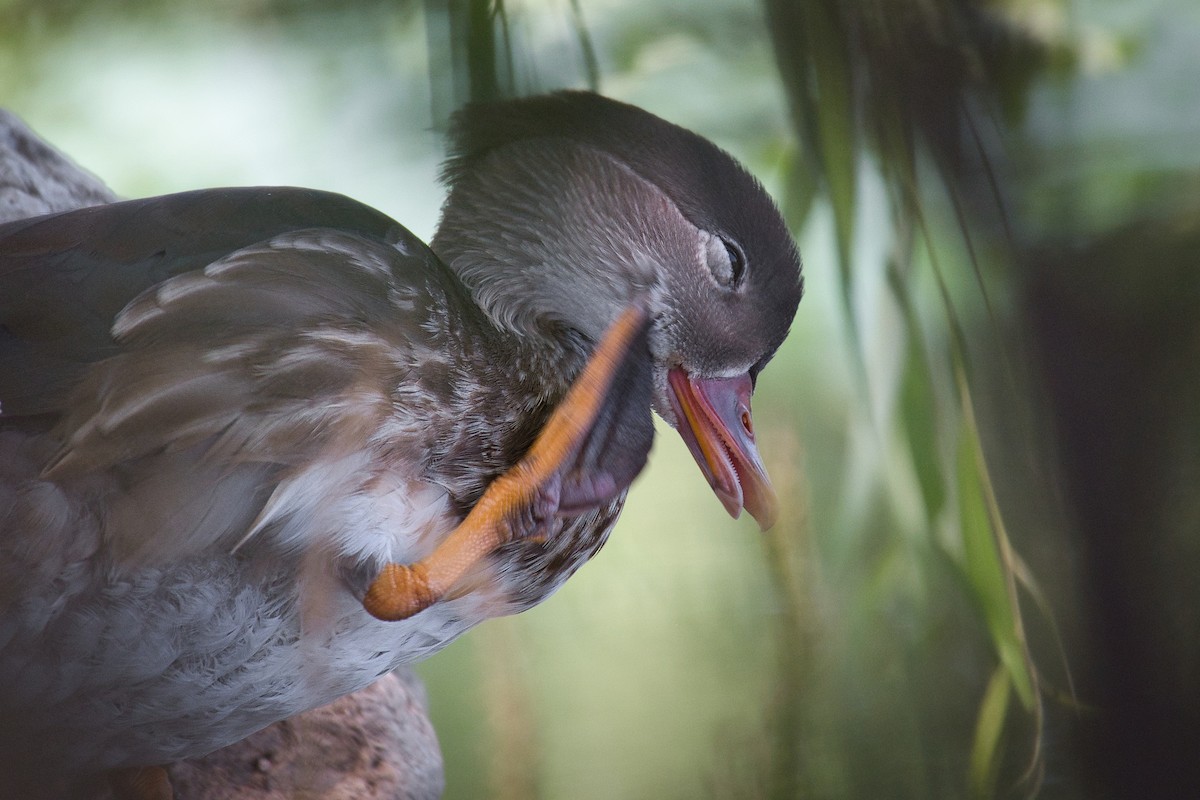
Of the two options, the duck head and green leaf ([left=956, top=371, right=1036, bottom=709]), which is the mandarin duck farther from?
green leaf ([left=956, top=371, right=1036, bottom=709])

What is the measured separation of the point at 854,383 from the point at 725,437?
0.29 ft

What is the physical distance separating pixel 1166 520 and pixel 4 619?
0.67 m

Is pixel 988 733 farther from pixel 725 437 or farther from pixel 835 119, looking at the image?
pixel 835 119

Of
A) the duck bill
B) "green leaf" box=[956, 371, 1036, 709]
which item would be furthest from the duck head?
"green leaf" box=[956, 371, 1036, 709]

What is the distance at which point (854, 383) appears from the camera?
469 mm

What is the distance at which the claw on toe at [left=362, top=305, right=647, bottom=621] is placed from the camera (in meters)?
0.48

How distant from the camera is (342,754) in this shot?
2.97 ft

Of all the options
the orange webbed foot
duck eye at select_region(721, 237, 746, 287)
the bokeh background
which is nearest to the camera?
the bokeh background

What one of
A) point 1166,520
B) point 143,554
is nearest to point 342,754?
point 143,554

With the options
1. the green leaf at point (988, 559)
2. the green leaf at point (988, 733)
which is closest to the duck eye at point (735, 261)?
the green leaf at point (988, 559)

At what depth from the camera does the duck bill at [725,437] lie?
0.50 meters

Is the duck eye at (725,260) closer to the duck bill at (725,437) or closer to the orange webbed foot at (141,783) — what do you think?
the duck bill at (725,437)

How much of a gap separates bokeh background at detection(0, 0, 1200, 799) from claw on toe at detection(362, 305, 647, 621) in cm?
4

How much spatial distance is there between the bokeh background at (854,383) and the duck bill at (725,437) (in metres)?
0.01
